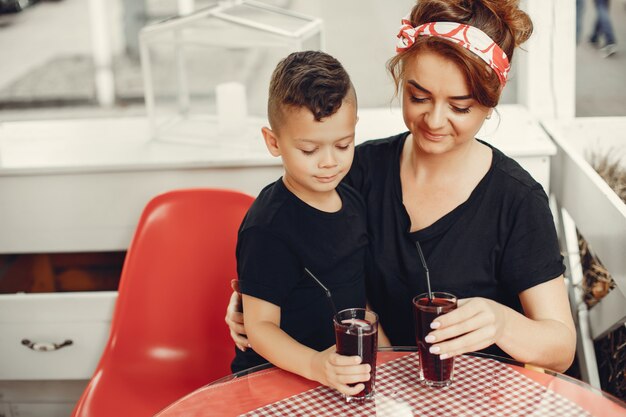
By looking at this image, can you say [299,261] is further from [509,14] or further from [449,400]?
[509,14]

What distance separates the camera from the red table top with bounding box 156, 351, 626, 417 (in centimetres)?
132

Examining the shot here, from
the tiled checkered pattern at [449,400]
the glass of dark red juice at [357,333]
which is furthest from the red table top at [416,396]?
the glass of dark red juice at [357,333]

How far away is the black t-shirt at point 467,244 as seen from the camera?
1612 millimetres

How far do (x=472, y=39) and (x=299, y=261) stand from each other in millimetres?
519

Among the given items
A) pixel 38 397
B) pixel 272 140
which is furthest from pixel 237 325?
pixel 38 397

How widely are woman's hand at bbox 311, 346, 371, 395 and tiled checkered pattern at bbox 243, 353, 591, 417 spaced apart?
41 mm

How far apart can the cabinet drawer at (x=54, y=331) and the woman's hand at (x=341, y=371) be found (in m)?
1.25

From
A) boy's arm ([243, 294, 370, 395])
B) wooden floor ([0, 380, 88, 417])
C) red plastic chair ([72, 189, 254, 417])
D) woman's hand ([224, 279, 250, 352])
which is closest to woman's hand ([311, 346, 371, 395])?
boy's arm ([243, 294, 370, 395])

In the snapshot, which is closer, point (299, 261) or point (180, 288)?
point (299, 261)

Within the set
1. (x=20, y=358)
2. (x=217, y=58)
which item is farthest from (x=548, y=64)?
(x=20, y=358)

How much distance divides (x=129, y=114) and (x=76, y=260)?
0.55 meters

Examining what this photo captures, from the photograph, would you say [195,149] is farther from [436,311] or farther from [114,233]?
[436,311]

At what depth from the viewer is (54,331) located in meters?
2.49

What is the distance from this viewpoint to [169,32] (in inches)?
102
